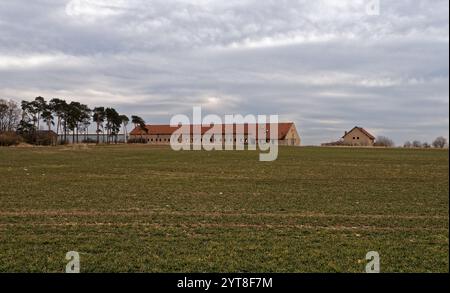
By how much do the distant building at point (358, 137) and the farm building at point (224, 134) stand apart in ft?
59.1

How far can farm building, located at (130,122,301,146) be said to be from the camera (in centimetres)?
Result: 14425

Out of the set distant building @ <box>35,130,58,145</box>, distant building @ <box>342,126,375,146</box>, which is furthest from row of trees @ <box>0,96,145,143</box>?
distant building @ <box>342,126,375,146</box>

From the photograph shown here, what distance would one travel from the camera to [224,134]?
497ft

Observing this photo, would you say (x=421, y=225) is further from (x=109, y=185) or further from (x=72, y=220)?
(x=109, y=185)

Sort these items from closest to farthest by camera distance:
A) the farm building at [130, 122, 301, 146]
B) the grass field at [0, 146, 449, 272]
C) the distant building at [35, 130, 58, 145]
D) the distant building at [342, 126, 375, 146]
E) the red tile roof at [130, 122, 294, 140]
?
1. the grass field at [0, 146, 449, 272]
2. the distant building at [35, 130, 58, 145]
3. the farm building at [130, 122, 301, 146]
4. the red tile roof at [130, 122, 294, 140]
5. the distant building at [342, 126, 375, 146]

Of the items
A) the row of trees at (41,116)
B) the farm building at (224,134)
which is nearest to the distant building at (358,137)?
the farm building at (224,134)

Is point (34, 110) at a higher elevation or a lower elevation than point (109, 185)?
higher

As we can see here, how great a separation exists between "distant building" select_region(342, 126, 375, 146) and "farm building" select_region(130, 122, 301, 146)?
18.0 m

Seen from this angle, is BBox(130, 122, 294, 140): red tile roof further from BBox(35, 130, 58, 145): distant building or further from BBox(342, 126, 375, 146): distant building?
BBox(35, 130, 58, 145): distant building

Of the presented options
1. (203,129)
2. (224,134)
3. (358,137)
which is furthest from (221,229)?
(358,137)

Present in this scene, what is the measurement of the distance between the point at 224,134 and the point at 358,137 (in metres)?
48.2
